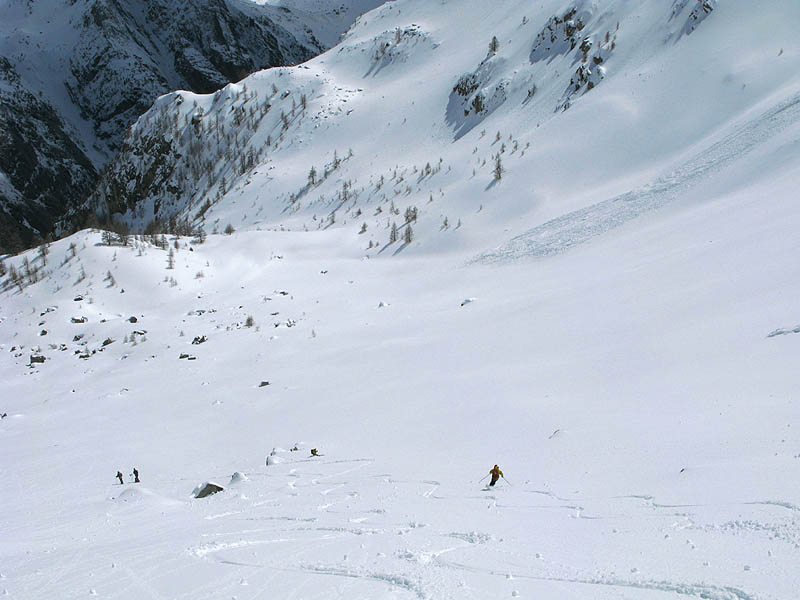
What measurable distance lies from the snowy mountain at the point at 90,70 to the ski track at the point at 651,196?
70728mm

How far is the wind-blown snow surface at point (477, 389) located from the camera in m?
4.42

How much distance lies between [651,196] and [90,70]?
341 ft

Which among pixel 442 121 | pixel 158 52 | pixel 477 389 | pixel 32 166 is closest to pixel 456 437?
pixel 477 389

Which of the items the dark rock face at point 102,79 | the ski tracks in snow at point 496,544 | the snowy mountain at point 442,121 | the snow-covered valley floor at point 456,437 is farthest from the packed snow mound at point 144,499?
the dark rock face at point 102,79

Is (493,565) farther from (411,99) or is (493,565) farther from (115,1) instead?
(115,1)

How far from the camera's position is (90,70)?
93.2 meters

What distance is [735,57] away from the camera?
2564 cm

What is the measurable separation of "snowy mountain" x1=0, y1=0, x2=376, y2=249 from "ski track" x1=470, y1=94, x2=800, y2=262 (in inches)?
2785

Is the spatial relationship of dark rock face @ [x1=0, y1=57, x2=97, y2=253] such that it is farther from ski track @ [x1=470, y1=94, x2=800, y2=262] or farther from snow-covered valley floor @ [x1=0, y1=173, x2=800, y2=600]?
ski track @ [x1=470, y1=94, x2=800, y2=262]

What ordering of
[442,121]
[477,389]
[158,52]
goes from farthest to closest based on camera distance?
1. [158,52]
2. [442,121]
3. [477,389]

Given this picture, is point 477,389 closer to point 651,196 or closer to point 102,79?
point 651,196

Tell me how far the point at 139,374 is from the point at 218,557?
13.9 metres

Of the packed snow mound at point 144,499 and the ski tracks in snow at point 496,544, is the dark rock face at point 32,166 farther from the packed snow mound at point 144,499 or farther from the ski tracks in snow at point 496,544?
the ski tracks in snow at point 496,544

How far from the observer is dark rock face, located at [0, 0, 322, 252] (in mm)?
76188
